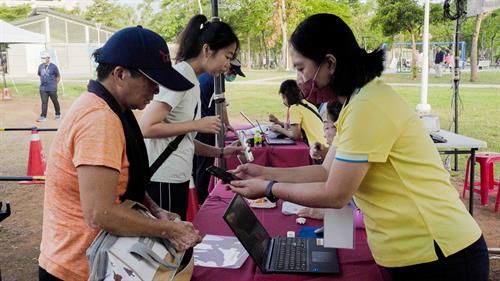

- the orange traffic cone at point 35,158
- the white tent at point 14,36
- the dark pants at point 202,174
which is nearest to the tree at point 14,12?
the white tent at point 14,36

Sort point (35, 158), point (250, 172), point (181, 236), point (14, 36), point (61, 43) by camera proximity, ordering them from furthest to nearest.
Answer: point (61, 43) < point (14, 36) < point (35, 158) < point (250, 172) < point (181, 236)

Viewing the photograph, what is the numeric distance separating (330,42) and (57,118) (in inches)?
460

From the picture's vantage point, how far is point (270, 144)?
404cm

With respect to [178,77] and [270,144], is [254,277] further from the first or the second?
[270,144]

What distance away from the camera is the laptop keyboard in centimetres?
146

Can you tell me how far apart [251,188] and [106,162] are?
0.55 metres

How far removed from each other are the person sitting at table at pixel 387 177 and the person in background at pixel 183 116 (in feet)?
3.06

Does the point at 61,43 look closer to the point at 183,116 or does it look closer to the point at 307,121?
the point at 307,121

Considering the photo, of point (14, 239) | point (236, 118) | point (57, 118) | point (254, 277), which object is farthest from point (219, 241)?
point (57, 118)

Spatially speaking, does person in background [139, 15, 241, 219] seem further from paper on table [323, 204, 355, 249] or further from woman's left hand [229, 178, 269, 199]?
paper on table [323, 204, 355, 249]

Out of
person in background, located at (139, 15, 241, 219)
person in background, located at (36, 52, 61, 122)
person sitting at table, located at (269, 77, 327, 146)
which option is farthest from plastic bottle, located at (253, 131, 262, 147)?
person in background, located at (36, 52, 61, 122)

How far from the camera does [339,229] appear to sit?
4.89ft

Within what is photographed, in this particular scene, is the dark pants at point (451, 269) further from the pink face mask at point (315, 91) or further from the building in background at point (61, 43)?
the building in background at point (61, 43)

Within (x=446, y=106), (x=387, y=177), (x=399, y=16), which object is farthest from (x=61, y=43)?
(x=387, y=177)
